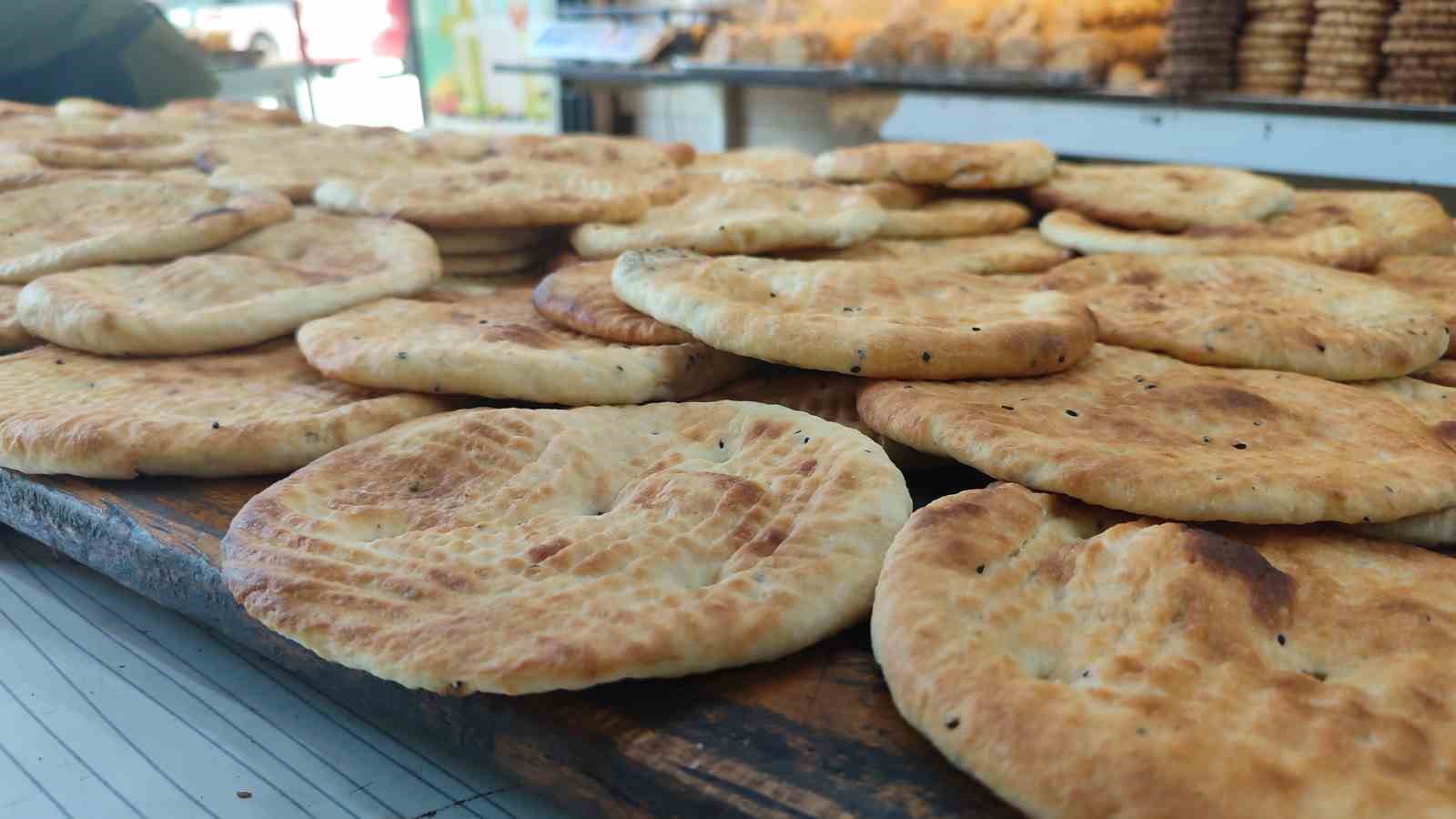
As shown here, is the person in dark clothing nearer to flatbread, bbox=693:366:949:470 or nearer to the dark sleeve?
the dark sleeve

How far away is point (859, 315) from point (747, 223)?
1.76 ft

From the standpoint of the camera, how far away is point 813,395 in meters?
1.74

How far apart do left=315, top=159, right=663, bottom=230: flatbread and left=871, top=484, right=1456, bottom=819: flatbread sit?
1.39 m

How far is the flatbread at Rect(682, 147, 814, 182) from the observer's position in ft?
9.71

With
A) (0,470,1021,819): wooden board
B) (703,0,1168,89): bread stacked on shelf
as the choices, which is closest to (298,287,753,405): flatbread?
(0,470,1021,819): wooden board

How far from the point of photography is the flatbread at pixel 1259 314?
1727 mm

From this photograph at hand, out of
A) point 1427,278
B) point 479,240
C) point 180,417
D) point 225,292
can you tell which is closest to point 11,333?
point 225,292

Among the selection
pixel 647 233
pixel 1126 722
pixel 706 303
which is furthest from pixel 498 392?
pixel 1126 722

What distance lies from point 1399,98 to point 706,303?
10.4 feet

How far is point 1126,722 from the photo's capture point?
0.94 meters

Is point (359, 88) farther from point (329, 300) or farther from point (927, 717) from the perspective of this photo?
point (927, 717)

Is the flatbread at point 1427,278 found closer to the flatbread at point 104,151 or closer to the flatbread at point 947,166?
the flatbread at point 947,166

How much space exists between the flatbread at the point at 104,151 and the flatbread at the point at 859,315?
205 centimetres

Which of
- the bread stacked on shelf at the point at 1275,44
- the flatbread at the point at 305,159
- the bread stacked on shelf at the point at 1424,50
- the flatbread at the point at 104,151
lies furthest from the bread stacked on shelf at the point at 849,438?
the bread stacked on shelf at the point at 1275,44
